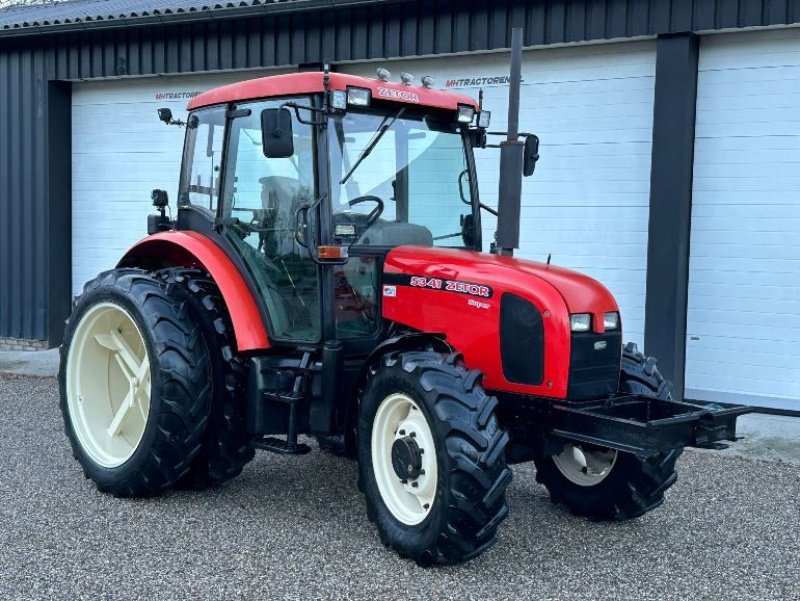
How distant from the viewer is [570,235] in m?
8.61

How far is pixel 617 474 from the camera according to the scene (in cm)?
487

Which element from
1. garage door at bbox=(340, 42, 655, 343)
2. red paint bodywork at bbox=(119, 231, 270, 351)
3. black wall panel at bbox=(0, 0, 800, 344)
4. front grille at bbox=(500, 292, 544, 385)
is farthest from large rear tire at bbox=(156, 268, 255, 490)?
black wall panel at bbox=(0, 0, 800, 344)

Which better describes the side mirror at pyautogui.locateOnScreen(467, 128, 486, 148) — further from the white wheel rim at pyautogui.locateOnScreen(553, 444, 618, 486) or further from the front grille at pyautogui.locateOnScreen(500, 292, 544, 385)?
the white wheel rim at pyautogui.locateOnScreen(553, 444, 618, 486)

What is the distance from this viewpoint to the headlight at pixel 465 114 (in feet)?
17.1

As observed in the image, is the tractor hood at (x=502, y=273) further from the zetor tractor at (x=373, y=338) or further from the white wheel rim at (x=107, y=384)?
the white wheel rim at (x=107, y=384)

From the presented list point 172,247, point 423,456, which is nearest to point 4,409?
point 172,247

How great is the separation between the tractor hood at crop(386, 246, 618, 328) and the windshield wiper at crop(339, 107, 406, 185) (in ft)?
1.45

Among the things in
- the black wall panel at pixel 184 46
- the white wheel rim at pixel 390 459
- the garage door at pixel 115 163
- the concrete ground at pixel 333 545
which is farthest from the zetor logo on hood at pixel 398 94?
the garage door at pixel 115 163

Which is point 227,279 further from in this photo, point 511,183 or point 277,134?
point 511,183

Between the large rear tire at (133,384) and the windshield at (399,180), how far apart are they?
106cm

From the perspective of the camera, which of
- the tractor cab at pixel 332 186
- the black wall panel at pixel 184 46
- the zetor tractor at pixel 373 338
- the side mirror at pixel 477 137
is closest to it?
the zetor tractor at pixel 373 338

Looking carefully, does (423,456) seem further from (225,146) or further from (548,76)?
(548,76)

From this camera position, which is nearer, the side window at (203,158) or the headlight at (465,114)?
the headlight at (465,114)

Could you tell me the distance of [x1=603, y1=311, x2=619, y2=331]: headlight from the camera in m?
4.48
